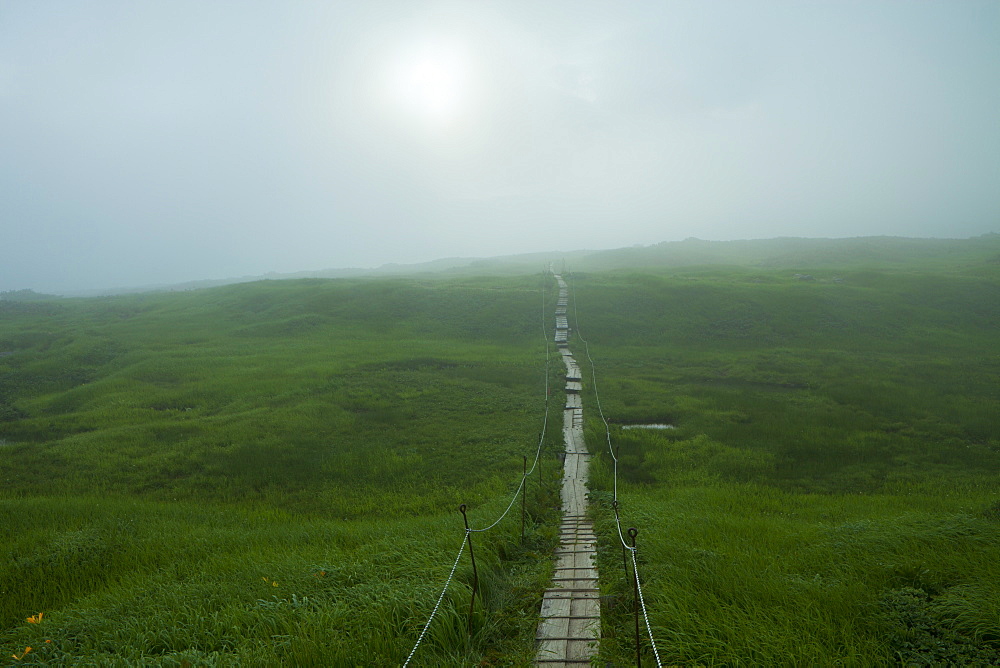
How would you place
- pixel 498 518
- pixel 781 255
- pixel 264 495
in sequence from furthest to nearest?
pixel 781 255 → pixel 264 495 → pixel 498 518

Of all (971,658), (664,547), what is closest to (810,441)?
(664,547)

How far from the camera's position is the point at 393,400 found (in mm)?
28422

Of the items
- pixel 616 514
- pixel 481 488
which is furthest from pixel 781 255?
pixel 616 514

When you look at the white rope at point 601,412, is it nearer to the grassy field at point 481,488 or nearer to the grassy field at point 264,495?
the grassy field at point 481,488

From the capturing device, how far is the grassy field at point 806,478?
7.43 metres

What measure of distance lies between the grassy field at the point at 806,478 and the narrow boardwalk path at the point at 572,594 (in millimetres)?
378

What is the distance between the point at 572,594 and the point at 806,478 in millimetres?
12828

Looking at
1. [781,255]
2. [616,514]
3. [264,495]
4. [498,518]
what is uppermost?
[781,255]

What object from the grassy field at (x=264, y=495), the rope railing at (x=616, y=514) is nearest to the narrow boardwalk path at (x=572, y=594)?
the grassy field at (x=264, y=495)

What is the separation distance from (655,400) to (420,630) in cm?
2284

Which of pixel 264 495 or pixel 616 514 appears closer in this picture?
pixel 616 514

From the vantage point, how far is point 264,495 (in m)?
17.4

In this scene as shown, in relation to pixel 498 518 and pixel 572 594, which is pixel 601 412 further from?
pixel 572 594

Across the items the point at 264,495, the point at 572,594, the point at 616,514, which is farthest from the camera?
the point at 264,495
